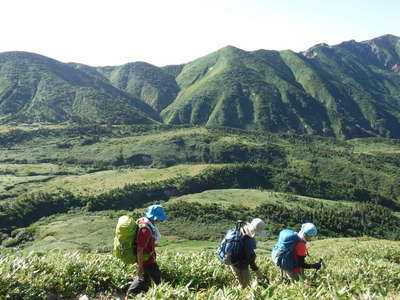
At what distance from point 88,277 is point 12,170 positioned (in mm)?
209094

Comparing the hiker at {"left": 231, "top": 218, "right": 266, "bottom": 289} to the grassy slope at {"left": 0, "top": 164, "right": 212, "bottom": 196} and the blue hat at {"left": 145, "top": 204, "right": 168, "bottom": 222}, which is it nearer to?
the blue hat at {"left": 145, "top": 204, "right": 168, "bottom": 222}

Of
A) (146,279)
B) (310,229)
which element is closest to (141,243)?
(146,279)

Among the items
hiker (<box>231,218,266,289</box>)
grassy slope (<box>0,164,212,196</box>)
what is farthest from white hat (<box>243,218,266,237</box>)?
grassy slope (<box>0,164,212,196</box>)

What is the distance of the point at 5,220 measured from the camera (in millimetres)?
135250

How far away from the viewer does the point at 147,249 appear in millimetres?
10523

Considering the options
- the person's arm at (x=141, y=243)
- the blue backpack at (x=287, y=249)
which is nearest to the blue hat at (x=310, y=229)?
the blue backpack at (x=287, y=249)

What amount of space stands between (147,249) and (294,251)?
470cm

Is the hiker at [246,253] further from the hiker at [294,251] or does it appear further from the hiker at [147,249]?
the hiker at [147,249]

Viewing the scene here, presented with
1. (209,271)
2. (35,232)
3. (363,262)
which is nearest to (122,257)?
(209,271)

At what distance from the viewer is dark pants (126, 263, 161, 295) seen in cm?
1065

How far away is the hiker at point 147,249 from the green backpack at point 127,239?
5.6 inches

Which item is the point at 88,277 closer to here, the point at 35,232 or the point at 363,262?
the point at 363,262

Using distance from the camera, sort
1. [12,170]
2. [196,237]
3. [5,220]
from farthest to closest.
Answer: [12,170] → [5,220] → [196,237]

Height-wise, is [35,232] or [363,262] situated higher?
[363,262]
